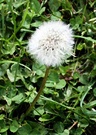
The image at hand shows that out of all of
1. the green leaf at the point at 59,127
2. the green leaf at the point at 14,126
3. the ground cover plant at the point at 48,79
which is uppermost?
the ground cover plant at the point at 48,79

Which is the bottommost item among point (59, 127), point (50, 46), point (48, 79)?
point (59, 127)

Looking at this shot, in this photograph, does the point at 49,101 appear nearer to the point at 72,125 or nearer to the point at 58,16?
the point at 72,125

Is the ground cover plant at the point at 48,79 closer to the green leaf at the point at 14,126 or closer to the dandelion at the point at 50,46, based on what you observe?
the green leaf at the point at 14,126

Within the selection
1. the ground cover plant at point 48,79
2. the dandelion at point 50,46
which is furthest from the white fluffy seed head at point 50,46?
the ground cover plant at point 48,79

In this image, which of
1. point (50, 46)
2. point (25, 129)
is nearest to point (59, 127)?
point (25, 129)

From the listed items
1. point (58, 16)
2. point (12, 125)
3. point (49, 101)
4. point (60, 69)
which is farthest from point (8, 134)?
point (58, 16)

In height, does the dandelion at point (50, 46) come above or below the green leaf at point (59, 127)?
above

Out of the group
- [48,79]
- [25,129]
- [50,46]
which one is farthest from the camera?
[48,79]

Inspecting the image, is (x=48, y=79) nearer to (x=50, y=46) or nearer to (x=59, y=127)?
(x=59, y=127)
